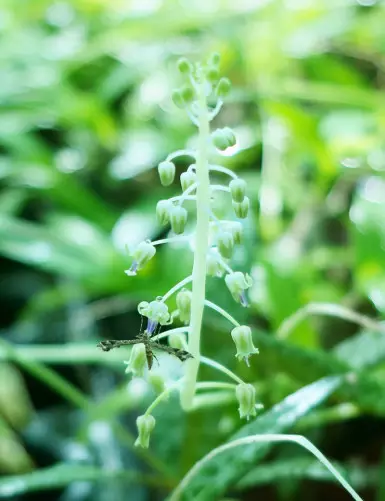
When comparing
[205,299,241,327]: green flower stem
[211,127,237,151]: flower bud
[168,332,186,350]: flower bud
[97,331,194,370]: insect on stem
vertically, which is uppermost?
[211,127,237,151]: flower bud

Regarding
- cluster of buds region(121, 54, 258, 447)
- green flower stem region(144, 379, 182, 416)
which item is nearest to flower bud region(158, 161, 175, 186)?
cluster of buds region(121, 54, 258, 447)

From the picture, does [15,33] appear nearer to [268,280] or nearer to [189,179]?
[268,280]

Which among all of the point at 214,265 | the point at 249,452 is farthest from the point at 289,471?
the point at 214,265

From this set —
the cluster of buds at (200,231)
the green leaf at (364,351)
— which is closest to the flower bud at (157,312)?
the cluster of buds at (200,231)

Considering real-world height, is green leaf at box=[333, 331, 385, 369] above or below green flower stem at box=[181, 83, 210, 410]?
below

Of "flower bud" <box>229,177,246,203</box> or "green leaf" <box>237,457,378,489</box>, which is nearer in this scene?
"flower bud" <box>229,177,246,203</box>

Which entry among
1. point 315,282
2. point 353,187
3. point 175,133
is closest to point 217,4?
point 175,133

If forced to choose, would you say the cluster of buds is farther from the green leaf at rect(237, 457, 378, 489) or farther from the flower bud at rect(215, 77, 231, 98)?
the green leaf at rect(237, 457, 378, 489)
